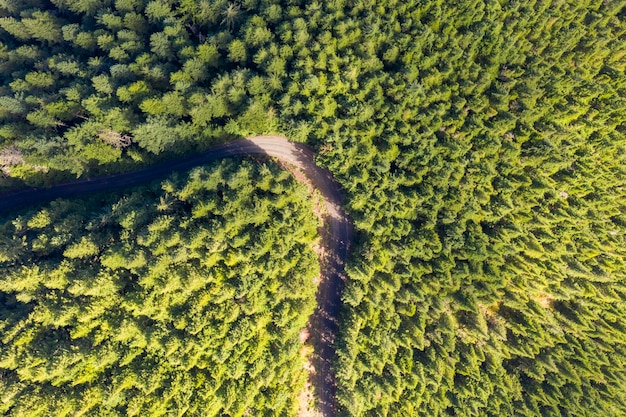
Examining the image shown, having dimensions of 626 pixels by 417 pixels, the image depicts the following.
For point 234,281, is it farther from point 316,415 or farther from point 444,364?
point 444,364

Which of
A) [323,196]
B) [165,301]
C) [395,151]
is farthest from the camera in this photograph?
[323,196]

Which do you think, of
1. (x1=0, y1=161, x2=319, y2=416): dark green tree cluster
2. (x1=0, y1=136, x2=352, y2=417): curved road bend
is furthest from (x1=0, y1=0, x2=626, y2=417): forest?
(x1=0, y1=136, x2=352, y2=417): curved road bend

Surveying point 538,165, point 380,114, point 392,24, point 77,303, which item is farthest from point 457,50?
point 77,303

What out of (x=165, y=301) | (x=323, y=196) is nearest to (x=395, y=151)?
(x=323, y=196)

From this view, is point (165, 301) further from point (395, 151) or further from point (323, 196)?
point (395, 151)

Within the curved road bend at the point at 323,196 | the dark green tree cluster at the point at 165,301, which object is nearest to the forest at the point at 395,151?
the dark green tree cluster at the point at 165,301

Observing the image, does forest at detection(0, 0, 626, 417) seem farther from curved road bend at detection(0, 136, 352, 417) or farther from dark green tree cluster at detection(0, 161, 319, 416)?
curved road bend at detection(0, 136, 352, 417)
